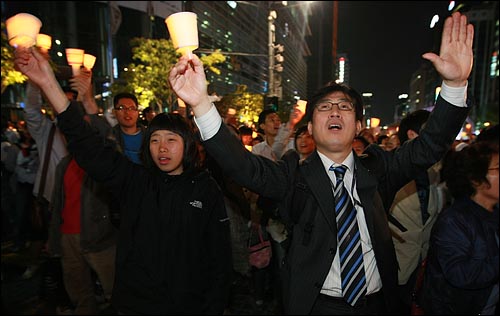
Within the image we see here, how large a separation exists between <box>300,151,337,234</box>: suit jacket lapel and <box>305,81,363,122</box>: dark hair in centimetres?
38

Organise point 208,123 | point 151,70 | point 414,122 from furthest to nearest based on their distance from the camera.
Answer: point 151,70
point 414,122
point 208,123

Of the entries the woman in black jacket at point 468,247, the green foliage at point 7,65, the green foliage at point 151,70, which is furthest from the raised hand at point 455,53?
the green foliage at point 151,70

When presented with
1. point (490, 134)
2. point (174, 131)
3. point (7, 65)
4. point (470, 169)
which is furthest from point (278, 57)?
point (470, 169)

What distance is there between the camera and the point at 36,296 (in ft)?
15.2

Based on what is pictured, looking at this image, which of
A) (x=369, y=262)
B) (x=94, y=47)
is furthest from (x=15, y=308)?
(x=94, y=47)

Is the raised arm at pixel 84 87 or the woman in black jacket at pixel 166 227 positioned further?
the raised arm at pixel 84 87

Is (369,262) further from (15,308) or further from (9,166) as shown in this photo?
(9,166)

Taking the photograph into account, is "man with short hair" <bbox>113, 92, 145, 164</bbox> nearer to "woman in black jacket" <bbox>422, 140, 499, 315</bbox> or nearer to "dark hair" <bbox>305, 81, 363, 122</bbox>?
"dark hair" <bbox>305, 81, 363, 122</bbox>

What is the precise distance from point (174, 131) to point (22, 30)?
3.65 ft

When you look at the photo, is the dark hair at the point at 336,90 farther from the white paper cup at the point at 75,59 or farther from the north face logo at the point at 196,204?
the white paper cup at the point at 75,59

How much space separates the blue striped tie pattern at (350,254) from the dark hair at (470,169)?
893 mm

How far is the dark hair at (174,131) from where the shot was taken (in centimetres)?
271

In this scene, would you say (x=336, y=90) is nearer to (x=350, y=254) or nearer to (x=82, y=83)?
(x=350, y=254)

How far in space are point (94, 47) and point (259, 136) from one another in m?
40.1
